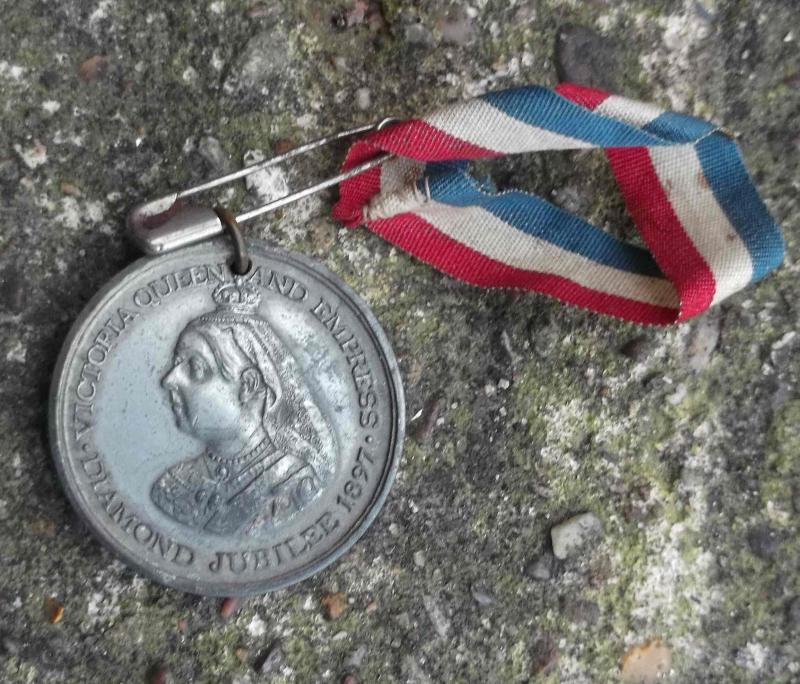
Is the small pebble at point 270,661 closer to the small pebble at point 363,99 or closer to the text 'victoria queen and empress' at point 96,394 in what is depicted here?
A: the text 'victoria queen and empress' at point 96,394

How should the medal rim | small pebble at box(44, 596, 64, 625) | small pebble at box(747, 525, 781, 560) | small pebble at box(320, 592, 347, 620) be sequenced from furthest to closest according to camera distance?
small pebble at box(747, 525, 781, 560) → small pebble at box(320, 592, 347, 620) → small pebble at box(44, 596, 64, 625) → the medal rim

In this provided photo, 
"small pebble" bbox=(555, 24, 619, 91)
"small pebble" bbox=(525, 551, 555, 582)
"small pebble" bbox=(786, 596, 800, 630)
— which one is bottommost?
"small pebble" bbox=(786, 596, 800, 630)

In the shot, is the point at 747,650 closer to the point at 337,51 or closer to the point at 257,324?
the point at 257,324

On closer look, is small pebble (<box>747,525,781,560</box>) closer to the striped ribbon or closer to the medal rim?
the striped ribbon

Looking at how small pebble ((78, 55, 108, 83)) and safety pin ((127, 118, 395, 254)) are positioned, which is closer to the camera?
safety pin ((127, 118, 395, 254))

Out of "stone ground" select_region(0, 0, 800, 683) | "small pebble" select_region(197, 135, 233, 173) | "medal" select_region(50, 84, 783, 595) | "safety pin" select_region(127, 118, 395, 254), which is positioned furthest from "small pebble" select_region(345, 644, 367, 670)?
"small pebble" select_region(197, 135, 233, 173)

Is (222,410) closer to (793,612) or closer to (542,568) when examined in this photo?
(542,568)

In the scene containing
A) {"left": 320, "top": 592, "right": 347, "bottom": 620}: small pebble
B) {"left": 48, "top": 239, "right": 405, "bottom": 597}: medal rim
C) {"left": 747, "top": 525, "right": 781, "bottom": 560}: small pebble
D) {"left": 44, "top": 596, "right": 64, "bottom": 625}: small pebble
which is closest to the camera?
{"left": 48, "top": 239, "right": 405, "bottom": 597}: medal rim

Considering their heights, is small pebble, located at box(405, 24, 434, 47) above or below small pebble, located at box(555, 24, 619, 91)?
above

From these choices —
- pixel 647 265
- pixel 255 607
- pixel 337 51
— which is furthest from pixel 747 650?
pixel 337 51

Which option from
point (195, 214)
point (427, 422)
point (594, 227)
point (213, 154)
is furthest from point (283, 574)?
point (594, 227)
